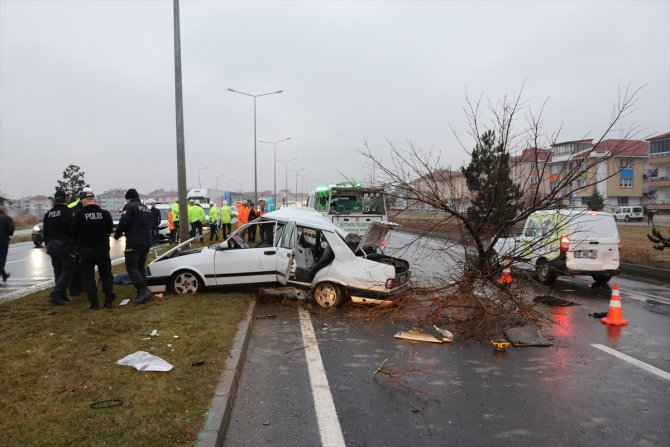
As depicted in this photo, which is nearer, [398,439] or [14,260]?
[398,439]

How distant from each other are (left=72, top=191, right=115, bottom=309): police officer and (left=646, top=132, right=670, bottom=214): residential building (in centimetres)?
6763

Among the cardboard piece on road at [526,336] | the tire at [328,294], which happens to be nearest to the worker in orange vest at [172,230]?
the tire at [328,294]

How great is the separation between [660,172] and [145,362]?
7194 centimetres

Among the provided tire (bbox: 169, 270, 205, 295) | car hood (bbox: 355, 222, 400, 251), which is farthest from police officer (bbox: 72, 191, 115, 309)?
car hood (bbox: 355, 222, 400, 251)

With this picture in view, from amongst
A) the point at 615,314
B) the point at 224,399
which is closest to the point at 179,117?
the point at 224,399

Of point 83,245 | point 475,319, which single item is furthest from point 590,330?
point 83,245

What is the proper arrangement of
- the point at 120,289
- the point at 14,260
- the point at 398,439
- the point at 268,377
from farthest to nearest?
the point at 14,260
the point at 120,289
the point at 268,377
the point at 398,439

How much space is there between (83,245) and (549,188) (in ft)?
23.0

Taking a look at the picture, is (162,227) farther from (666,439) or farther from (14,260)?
(666,439)

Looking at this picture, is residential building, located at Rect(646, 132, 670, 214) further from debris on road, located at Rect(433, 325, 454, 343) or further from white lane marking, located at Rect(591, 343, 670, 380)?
debris on road, located at Rect(433, 325, 454, 343)

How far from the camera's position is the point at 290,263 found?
8.11 metres

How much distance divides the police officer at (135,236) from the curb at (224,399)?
8.97 feet

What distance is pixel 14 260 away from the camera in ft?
52.3

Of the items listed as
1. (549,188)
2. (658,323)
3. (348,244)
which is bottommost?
(658,323)
